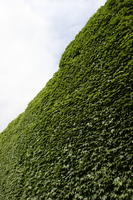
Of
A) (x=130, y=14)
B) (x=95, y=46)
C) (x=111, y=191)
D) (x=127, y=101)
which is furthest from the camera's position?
(x=95, y=46)

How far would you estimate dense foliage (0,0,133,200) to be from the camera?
13.2 feet

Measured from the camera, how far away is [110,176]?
382 cm

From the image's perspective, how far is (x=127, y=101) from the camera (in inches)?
168

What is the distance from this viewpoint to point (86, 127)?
500cm

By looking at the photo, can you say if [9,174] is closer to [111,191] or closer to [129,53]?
[111,191]

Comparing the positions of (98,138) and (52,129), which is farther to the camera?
(52,129)

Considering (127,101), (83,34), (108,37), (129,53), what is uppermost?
(83,34)

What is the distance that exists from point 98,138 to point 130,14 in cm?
313

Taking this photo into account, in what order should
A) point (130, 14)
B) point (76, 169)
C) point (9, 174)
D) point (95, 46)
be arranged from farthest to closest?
1. point (9, 174)
2. point (95, 46)
3. point (130, 14)
4. point (76, 169)

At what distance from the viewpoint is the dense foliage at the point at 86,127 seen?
4.02 metres

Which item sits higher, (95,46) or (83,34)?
(83,34)

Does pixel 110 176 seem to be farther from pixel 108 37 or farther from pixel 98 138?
pixel 108 37

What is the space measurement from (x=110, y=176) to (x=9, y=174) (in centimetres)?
489

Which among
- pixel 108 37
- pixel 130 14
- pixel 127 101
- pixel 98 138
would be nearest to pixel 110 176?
pixel 98 138
